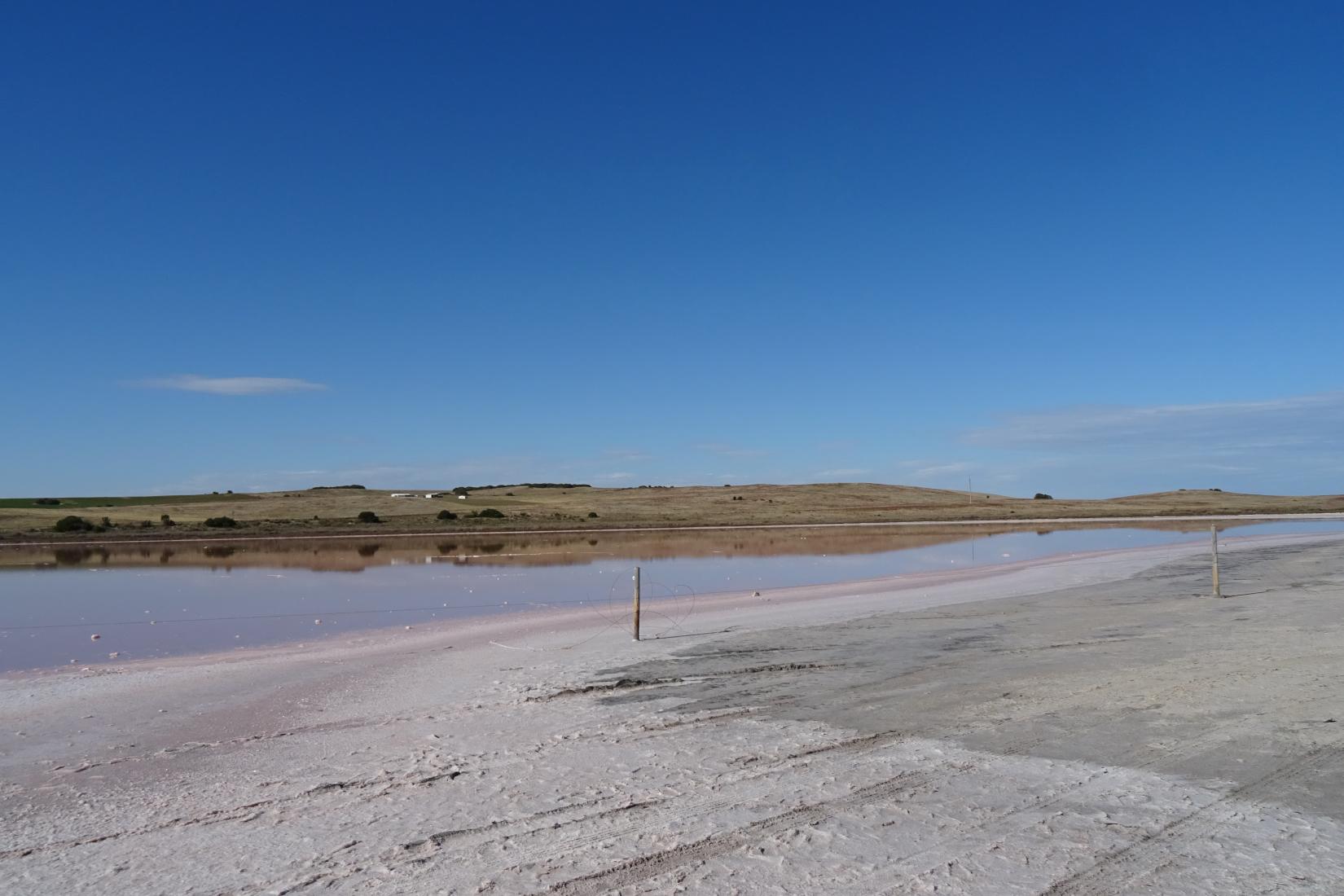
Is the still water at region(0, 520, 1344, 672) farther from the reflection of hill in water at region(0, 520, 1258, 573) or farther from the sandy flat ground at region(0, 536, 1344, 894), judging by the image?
the sandy flat ground at region(0, 536, 1344, 894)

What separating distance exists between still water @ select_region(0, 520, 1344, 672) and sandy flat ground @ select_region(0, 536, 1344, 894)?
4147mm

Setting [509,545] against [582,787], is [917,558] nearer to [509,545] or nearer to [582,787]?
[509,545]

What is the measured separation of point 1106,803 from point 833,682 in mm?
4326

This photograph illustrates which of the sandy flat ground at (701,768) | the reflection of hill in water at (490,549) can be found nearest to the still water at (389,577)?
the reflection of hill in water at (490,549)

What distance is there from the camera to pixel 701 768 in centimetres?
716

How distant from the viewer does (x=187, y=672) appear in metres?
11.9

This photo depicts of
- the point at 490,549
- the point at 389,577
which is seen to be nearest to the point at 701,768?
the point at 389,577

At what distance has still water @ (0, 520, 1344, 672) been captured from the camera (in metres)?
16.5

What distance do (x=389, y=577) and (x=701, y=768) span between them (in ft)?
71.0

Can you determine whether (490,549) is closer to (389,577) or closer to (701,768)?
(389,577)

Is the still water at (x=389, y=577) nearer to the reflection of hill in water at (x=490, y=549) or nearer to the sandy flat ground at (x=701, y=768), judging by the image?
the reflection of hill in water at (x=490, y=549)

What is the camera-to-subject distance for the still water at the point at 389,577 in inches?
648

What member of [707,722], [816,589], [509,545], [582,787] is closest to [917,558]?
[816,589]

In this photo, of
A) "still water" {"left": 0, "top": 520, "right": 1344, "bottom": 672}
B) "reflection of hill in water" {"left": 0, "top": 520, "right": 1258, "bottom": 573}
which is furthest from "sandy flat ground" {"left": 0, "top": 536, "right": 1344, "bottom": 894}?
"reflection of hill in water" {"left": 0, "top": 520, "right": 1258, "bottom": 573}
